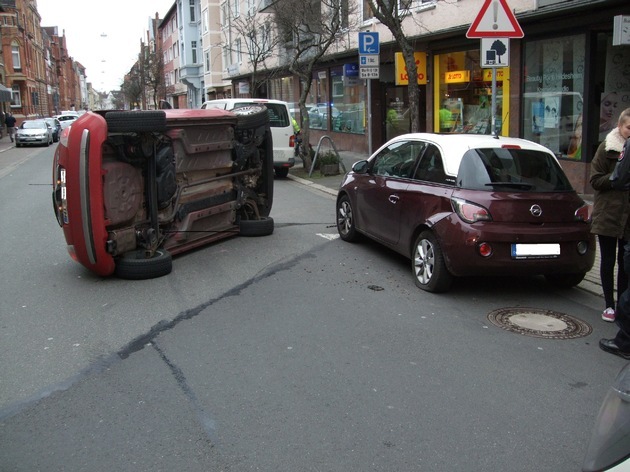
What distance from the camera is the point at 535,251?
19.5 feet

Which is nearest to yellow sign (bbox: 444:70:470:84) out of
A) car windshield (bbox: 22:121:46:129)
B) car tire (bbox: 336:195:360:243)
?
car tire (bbox: 336:195:360:243)

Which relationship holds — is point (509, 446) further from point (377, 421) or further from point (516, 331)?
point (516, 331)

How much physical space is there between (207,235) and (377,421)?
5.34m

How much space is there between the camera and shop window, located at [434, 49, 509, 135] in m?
14.9

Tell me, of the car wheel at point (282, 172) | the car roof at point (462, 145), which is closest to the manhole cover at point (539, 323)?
the car roof at point (462, 145)

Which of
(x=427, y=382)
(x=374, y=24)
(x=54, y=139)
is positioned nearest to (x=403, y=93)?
(x=374, y=24)

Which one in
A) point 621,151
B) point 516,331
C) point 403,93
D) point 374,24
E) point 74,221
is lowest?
point 516,331

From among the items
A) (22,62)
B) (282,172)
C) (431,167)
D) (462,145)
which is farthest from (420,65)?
(22,62)

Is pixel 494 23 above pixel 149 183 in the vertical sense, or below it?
above

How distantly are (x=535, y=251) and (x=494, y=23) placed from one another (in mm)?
3575

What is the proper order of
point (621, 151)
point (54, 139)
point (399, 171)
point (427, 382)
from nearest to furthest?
point (427, 382) < point (621, 151) < point (399, 171) < point (54, 139)

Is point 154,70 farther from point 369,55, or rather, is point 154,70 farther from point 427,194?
point 427,194

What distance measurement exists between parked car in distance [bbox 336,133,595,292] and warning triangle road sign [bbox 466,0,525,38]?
1.96m

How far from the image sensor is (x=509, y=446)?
3.44 metres
